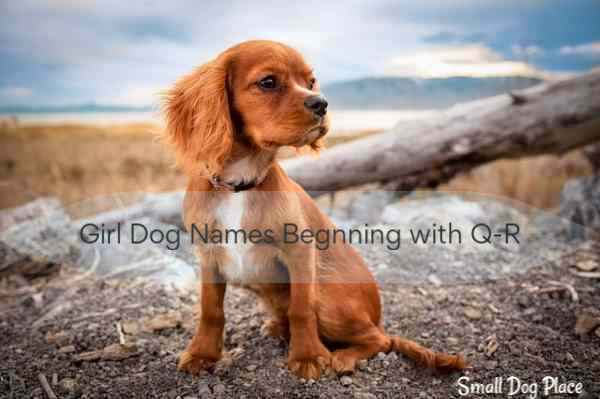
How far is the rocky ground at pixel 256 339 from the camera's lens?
2445 millimetres

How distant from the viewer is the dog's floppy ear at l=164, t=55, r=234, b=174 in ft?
7.52

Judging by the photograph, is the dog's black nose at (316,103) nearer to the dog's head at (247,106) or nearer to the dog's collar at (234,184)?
the dog's head at (247,106)

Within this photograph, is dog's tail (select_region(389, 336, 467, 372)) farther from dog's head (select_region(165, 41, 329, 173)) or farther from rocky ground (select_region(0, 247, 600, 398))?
dog's head (select_region(165, 41, 329, 173))

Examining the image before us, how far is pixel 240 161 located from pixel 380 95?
263cm

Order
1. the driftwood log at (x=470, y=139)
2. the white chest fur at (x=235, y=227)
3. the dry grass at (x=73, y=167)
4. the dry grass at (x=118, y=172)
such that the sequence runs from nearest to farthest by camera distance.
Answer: the white chest fur at (x=235, y=227)
the driftwood log at (x=470, y=139)
the dry grass at (x=118, y=172)
the dry grass at (x=73, y=167)

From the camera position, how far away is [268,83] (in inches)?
88.1

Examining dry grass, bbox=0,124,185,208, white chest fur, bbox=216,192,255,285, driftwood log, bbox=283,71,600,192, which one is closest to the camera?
white chest fur, bbox=216,192,255,285

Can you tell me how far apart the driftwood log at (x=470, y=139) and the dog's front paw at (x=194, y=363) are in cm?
296

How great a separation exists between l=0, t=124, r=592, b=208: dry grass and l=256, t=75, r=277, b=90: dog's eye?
1.35ft

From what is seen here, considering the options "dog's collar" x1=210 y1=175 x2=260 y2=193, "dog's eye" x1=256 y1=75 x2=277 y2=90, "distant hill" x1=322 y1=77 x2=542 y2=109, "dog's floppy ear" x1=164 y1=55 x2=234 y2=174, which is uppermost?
"distant hill" x1=322 y1=77 x2=542 y2=109

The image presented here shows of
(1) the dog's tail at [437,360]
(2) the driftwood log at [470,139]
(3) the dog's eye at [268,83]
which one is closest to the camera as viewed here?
(3) the dog's eye at [268,83]

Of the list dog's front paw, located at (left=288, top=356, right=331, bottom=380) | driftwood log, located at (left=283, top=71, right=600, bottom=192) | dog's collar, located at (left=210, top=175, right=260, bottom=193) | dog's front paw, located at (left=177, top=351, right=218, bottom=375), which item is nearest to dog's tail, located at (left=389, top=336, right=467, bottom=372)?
dog's front paw, located at (left=288, top=356, right=331, bottom=380)

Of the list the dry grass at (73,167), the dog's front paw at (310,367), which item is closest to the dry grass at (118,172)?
the dry grass at (73,167)

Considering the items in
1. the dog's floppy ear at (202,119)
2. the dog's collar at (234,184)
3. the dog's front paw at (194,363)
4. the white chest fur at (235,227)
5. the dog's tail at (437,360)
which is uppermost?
the dog's floppy ear at (202,119)
